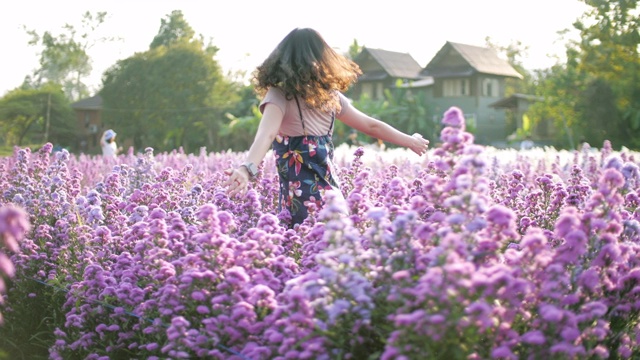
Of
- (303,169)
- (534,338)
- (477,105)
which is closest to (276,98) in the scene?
(303,169)

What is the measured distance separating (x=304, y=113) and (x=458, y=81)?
5153 cm

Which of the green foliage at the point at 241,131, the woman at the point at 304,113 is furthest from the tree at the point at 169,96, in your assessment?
the woman at the point at 304,113

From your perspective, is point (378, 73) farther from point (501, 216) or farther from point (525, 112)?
point (501, 216)

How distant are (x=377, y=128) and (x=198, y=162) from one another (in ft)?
29.7

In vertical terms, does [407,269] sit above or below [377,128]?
below

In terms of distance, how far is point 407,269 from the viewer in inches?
115

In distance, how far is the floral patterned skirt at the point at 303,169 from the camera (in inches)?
198

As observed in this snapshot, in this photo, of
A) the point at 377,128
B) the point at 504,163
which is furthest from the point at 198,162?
the point at 377,128

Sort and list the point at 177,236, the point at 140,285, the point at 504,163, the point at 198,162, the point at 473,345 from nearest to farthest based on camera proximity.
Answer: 1. the point at 473,345
2. the point at 177,236
3. the point at 140,285
4. the point at 504,163
5. the point at 198,162

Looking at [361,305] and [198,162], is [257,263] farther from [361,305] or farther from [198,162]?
[198,162]

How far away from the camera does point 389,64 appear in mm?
56781

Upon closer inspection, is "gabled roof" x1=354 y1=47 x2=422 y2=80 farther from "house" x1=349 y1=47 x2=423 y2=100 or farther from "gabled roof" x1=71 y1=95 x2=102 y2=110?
"gabled roof" x1=71 y1=95 x2=102 y2=110

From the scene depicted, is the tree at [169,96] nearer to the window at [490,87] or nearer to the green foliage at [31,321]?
the window at [490,87]

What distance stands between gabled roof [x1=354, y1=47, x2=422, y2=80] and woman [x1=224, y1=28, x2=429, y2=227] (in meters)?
50.9
